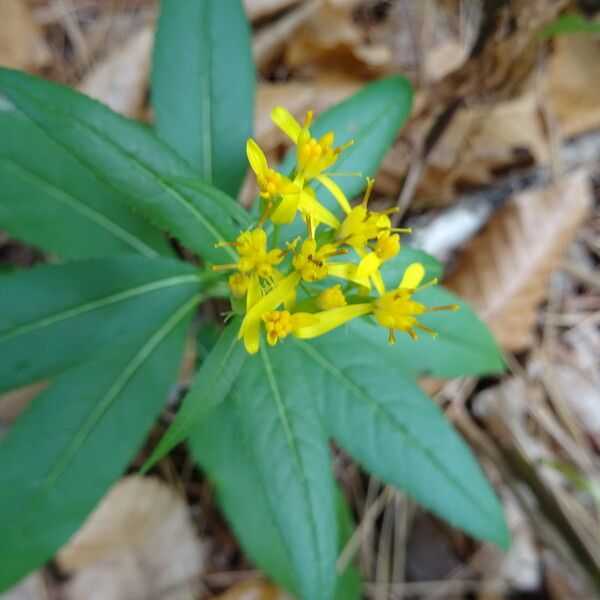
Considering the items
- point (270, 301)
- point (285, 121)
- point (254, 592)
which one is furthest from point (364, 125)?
point (254, 592)

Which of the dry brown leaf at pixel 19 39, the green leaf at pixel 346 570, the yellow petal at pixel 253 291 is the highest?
the dry brown leaf at pixel 19 39

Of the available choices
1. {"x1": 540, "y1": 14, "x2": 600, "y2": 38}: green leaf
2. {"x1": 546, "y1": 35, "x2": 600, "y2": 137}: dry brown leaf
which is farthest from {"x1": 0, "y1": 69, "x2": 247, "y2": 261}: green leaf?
{"x1": 546, "y1": 35, "x2": 600, "y2": 137}: dry brown leaf

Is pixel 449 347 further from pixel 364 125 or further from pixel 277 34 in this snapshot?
Result: pixel 277 34

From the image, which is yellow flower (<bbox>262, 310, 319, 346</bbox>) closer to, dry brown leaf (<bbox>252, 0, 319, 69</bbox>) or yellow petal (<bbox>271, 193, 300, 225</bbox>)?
yellow petal (<bbox>271, 193, 300, 225</bbox>)

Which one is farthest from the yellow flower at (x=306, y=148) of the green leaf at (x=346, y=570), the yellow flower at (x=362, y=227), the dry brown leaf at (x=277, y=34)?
the dry brown leaf at (x=277, y=34)

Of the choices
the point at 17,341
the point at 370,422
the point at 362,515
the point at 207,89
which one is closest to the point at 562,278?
the point at 362,515

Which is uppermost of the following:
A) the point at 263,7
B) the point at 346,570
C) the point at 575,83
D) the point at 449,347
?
the point at 263,7

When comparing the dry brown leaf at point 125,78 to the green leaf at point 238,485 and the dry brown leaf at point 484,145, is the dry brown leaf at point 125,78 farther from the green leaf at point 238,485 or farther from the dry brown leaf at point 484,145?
the green leaf at point 238,485

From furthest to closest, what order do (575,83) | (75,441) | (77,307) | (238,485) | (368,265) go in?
(575,83)
(238,485)
(75,441)
(77,307)
(368,265)
